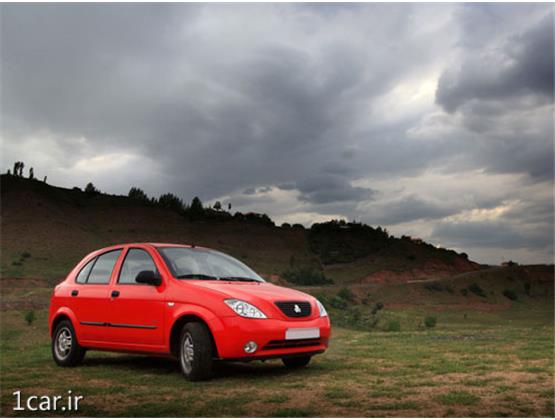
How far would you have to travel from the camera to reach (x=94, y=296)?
914 centimetres

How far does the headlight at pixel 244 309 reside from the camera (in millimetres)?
7454

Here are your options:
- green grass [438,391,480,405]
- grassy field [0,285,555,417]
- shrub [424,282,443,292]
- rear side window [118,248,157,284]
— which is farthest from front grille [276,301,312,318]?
shrub [424,282,443,292]

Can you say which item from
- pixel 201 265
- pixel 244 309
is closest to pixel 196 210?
pixel 201 265

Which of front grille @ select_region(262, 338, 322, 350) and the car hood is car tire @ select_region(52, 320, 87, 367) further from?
front grille @ select_region(262, 338, 322, 350)

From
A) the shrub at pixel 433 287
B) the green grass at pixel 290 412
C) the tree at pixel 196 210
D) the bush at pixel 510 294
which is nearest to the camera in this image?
the green grass at pixel 290 412

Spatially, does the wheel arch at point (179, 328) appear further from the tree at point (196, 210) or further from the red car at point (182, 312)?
the tree at point (196, 210)

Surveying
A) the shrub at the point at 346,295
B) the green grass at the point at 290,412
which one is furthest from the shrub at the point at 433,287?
the green grass at the point at 290,412

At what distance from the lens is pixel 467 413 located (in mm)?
5773

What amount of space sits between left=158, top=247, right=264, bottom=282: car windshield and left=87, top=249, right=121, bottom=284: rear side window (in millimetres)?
1015

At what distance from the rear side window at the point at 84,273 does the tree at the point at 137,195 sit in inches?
3283

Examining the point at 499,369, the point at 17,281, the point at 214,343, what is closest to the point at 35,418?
the point at 214,343

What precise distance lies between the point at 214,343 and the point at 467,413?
123 inches

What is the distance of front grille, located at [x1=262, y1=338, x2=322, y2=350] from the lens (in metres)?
7.56
